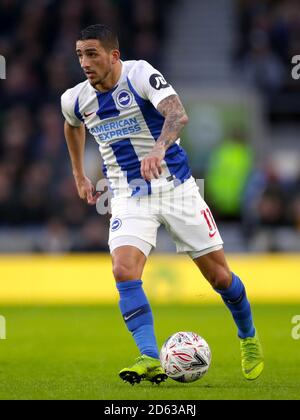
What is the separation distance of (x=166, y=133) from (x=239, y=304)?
137 cm

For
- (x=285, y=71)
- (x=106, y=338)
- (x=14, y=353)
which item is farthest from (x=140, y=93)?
(x=285, y=71)

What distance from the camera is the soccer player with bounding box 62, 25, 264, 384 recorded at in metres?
6.99

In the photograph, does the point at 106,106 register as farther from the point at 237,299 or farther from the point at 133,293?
the point at 237,299

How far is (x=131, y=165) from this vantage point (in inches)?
286

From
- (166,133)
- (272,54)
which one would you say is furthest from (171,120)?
(272,54)

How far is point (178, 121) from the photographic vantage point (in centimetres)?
691

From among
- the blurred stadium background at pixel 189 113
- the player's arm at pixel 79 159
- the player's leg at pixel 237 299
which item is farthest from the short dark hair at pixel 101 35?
the blurred stadium background at pixel 189 113

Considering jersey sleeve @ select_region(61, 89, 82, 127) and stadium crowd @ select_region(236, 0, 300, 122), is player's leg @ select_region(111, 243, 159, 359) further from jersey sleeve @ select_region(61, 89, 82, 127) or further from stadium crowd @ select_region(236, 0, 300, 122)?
stadium crowd @ select_region(236, 0, 300, 122)

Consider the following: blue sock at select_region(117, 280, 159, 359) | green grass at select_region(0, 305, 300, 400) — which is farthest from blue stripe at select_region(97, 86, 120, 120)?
green grass at select_region(0, 305, 300, 400)

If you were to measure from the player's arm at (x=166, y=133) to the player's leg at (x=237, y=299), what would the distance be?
A: 0.90 m

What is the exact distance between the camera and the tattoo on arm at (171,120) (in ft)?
22.5
